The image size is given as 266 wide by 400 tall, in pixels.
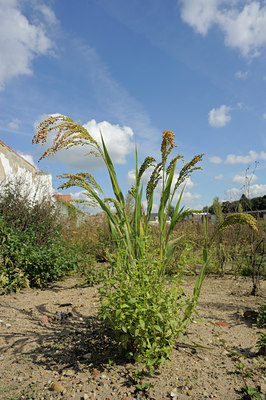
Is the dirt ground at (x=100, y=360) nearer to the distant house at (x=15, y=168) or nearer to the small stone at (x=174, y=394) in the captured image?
the small stone at (x=174, y=394)

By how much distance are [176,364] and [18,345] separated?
4.44ft

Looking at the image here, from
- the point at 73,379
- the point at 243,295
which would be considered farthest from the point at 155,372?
the point at 243,295

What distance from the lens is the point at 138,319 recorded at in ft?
6.25

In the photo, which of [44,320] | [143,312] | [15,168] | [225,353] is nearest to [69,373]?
[143,312]

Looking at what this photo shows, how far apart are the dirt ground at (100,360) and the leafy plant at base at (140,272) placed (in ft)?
0.58

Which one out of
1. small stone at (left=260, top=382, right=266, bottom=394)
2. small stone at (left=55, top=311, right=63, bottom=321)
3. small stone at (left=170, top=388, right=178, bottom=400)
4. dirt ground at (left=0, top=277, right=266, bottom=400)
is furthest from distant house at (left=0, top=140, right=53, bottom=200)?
small stone at (left=260, top=382, right=266, bottom=394)

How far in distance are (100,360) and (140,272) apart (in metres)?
0.77

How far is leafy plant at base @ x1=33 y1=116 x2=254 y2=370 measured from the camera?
1.91m

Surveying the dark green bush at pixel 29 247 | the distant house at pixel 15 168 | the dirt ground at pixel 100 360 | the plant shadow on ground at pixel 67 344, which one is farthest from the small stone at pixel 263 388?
the distant house at pixel 15 168

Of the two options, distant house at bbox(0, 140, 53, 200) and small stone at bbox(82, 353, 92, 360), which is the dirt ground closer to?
small stone at bbox(82, 353, 92, 360)

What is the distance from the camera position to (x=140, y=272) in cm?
197

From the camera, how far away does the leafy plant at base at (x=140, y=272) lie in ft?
6.27

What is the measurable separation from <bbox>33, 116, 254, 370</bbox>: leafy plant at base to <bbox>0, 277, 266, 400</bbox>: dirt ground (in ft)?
0.58

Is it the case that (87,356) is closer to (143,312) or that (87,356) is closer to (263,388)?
(143,312)
